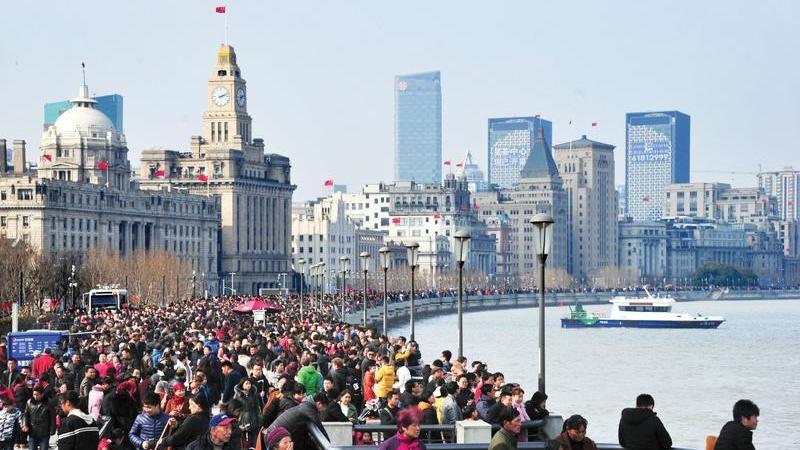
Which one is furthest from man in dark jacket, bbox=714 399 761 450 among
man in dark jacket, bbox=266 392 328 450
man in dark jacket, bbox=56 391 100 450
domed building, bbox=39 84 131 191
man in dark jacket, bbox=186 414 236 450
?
domed building, bbox=39 84 131 191

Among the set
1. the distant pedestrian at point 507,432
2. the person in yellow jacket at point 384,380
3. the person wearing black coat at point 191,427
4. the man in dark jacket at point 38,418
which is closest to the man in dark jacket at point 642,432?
the distant pedestrian at point 507,432

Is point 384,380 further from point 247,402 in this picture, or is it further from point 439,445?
point 439,445

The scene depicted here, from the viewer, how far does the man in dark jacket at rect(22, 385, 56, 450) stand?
2470cm

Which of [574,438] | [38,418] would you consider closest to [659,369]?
[38,418]

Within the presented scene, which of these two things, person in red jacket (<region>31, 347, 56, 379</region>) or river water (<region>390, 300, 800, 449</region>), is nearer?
person in red jacket (<region>31, 347, 56, 379</region>)

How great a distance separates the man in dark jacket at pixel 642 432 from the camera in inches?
675

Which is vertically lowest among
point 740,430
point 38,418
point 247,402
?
point 38,418

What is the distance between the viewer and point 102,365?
2783 cm

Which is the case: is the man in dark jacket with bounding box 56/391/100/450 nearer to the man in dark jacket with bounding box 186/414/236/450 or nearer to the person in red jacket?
the man in dark jacket with bounding box 186/414/236/450

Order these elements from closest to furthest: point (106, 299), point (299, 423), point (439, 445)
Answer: point (439, 445)
point (299, 423)
point (106, 299)

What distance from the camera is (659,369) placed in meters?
92.9

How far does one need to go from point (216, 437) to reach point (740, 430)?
542cm

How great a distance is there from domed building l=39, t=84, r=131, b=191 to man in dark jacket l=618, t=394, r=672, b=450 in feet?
490

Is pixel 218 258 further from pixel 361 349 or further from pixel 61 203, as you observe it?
pixel 361 349
